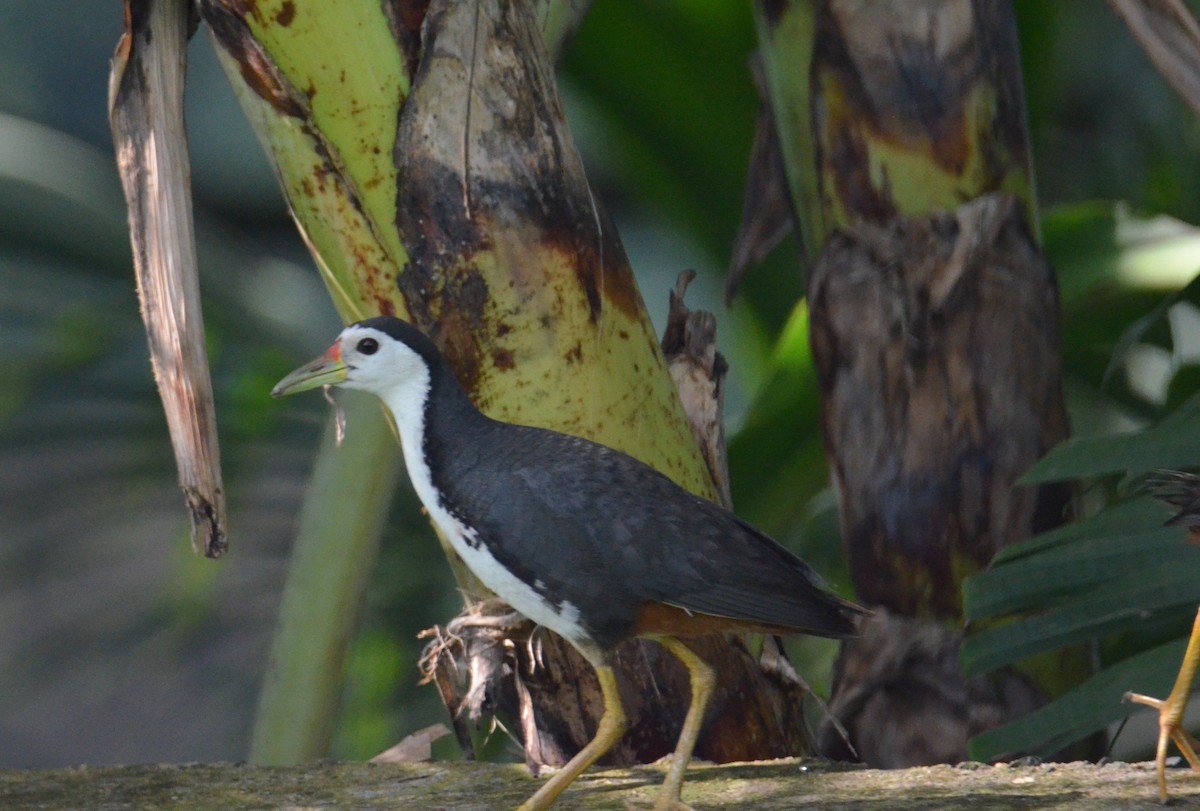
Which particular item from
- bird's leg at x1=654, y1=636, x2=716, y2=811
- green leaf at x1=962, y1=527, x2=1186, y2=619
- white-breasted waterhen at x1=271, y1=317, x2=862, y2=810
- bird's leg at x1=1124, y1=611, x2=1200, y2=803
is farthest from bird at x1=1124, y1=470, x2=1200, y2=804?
bird's leg at x1=654, y1=636, x2=716, y2=811

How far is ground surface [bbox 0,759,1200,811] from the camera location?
1.88 meters

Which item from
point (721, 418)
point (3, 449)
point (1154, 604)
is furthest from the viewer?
point (3, 449)

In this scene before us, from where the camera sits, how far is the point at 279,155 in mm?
2174

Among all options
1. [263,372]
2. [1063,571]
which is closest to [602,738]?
[1063,571]

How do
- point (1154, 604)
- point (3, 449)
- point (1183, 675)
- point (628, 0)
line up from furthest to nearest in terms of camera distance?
point (3, 449), point (628, 0), point (1154, 604), point (1183, 675)

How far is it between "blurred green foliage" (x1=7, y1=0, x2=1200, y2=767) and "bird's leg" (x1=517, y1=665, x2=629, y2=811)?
1.16 metres

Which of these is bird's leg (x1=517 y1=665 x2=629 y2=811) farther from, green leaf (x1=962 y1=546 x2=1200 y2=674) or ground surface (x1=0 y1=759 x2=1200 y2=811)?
green leaf (x1=962 y1=546 x2=1200 y2=674)

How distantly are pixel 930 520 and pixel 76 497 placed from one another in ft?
8.41

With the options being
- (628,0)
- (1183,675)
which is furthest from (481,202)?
(628,0)

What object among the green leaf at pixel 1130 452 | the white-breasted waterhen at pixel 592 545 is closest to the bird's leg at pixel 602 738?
the white-breasted waterhen at pixel 592 545

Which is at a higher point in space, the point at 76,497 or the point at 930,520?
the point at 76,497

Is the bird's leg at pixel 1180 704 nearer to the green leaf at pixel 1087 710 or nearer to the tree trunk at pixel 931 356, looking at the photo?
the green leaf at pixel 1087 710

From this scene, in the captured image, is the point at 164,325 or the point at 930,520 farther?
the point at 930,520

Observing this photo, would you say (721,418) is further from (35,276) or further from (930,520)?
(35,276)
